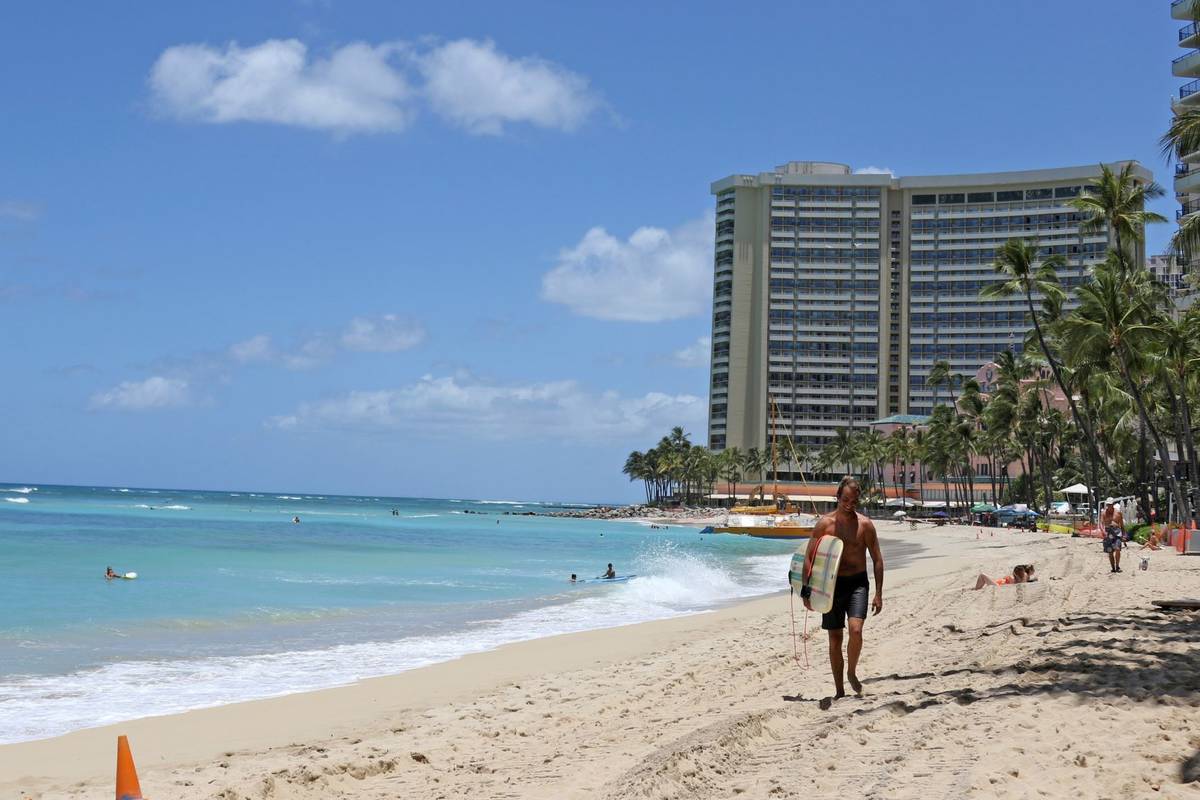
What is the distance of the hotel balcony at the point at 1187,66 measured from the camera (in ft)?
164

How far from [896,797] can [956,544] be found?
45779 millimetres

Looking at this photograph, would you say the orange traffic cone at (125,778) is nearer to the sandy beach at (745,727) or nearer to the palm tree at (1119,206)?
the sandy beach at (745,727)

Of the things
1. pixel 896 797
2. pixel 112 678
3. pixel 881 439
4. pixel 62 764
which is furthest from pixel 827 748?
pixel 881 439

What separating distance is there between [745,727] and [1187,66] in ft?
178

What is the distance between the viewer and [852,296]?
131m

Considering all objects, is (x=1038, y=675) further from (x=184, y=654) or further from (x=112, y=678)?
(x=184, y=654)

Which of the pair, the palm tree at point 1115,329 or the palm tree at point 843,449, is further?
the palm tree at point 843,449

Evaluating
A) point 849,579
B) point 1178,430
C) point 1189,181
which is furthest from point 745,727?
point 1189,181

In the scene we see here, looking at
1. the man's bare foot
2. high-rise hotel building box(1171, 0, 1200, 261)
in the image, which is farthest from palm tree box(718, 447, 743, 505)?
the man's bare foot

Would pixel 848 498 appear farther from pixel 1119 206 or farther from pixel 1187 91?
pixel 1187 91

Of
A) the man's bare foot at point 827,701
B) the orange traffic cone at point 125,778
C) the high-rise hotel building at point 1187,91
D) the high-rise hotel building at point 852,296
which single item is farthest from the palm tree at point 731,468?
the orange traffic cone at point 125,778

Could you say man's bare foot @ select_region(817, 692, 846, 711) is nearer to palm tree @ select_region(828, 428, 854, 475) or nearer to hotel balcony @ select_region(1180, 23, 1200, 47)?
hotel balcony @ select_region(1180, 23, 1200, 47)

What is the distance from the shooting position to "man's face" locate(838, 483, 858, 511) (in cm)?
756

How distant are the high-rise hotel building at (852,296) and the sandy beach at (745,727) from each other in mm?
117275
